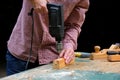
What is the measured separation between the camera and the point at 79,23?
9.26 feet

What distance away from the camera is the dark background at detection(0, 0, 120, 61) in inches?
252

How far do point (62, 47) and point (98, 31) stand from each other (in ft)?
13.1

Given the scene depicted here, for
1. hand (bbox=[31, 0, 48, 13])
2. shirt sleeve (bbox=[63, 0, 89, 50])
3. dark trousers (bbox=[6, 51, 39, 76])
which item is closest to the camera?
hand (bbox=[31, 0, 48, 13])

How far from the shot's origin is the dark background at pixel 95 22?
639cm

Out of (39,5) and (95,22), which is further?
(95,22)

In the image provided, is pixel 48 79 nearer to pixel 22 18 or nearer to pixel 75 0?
pixel 22 18

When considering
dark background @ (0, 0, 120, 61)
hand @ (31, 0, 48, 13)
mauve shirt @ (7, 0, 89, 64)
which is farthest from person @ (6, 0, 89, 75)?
dark background @ (0, 0, 120, 61)

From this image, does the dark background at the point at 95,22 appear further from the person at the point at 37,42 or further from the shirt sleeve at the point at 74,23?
the person at the point at 37,42

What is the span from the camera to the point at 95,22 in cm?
655

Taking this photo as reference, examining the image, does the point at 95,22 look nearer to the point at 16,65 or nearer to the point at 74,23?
the point at 74,23

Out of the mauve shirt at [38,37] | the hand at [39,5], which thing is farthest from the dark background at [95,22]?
the hand at [39,5]

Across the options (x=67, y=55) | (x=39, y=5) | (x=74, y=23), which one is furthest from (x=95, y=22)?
(x=39, y=5)

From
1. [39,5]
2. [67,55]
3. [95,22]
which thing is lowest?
[95,22]

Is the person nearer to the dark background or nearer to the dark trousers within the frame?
the dark trousers
